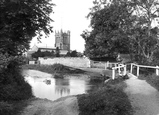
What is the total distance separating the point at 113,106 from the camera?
7320mm

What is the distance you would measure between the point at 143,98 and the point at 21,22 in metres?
7.09

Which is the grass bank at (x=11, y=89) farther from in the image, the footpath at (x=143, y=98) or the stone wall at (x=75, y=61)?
the stone wall at (x=75, y=61)

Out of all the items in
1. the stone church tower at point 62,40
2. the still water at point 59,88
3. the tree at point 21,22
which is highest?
the stone church tower at point 62,40

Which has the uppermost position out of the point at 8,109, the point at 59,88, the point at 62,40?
the point at 62,40

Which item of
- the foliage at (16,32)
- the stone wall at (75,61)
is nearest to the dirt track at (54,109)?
the foliage at (16,32)

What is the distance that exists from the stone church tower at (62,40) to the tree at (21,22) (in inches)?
5607

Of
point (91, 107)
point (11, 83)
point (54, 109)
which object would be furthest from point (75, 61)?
point (91, 107)

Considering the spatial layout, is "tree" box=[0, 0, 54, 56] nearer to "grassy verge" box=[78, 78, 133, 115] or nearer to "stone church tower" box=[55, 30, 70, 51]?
"grassy verge" box=[78, 78, 133, 115]

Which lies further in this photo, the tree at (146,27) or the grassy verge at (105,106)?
the tree at (146,27)

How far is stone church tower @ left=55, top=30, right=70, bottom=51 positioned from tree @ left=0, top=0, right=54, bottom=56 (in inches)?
5607

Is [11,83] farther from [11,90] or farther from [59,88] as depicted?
[59,88]

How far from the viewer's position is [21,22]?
11.8m

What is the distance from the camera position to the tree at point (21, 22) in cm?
1077

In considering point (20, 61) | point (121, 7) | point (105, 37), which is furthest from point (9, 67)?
point (105, 37)
